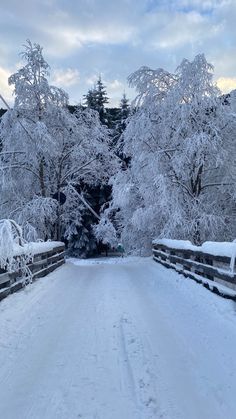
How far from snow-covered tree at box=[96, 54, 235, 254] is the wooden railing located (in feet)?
6.43

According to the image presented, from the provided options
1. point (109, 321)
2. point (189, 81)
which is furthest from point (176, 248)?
point (189, 81)

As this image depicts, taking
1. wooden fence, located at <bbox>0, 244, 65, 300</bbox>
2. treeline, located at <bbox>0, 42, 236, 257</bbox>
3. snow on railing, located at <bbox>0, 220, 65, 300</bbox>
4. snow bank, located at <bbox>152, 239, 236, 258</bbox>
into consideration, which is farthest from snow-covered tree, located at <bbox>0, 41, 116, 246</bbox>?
snow bank, located at <bbox>152, 239, 236, 258</bbox>

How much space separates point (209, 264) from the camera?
8.67m

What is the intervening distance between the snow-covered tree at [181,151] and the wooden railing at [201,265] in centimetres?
196

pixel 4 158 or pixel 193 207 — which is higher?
pixel 4 158

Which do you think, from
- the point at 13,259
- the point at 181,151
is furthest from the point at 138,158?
the point at 13,259

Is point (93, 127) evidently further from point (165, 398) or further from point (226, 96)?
point (165, 398)

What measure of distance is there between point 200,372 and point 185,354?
0.54m

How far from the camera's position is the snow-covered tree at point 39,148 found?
19.2m

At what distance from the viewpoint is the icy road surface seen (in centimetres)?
356

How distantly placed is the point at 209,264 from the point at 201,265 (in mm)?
299

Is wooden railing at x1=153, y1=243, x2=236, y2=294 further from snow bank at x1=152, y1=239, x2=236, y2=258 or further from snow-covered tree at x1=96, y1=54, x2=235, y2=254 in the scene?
snow-covered tree at x1=96, y1=54, x2=235, y2=254

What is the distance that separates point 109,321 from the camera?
6430 millimetres

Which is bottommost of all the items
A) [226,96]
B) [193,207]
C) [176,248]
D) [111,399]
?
[111,399]
